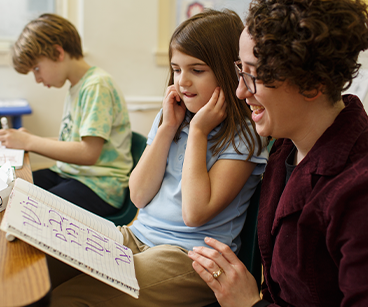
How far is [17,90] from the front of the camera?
2816 mm

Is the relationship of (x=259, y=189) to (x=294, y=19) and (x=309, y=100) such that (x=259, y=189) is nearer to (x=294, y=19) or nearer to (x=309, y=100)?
(x=309, y=100)

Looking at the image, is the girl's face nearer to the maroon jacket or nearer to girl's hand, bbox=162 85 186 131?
girl's hand, bbox=162 85 186 131

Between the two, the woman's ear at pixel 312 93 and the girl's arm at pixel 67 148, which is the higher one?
the woman's ear at pixel 312 93

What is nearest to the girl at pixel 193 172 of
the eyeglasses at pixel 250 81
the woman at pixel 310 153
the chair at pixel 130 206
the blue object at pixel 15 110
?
the woman at pixel 310 153

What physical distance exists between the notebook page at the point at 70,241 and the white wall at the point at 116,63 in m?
2.20

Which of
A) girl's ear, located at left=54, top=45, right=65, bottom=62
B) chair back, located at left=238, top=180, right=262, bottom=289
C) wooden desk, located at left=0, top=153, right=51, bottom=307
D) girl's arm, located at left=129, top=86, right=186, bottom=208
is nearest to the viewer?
wooden desk, located at left=0, top=153, right=51, bottom=307

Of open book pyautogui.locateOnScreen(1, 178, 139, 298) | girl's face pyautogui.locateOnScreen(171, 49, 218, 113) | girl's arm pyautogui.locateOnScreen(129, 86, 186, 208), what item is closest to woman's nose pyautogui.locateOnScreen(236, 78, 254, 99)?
girl's face pyautogui.locateOnScreen(171, 49, 218, 113)

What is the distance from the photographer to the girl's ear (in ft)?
5.30

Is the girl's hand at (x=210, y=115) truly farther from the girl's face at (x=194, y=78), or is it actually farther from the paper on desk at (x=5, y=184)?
the paper on desk at (x=5, y=184)

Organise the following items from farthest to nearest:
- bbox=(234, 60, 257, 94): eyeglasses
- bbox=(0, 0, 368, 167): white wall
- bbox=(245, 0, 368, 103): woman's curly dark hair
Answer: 1. bbox=(0, 0, 368, 167): white wall
2. bbox=(234, 60, 257, 94): eyeglasses
3. bbox=(245, 0, 368, 103): woman's curly dark hair

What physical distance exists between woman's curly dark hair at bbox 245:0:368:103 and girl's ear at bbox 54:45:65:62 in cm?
117

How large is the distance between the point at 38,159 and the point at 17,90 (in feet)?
1.92

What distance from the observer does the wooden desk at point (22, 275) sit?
20.6 inches

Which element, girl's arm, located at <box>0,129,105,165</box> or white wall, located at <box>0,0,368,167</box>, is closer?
girl's arm, located at <box>0,129,105,165</box>
